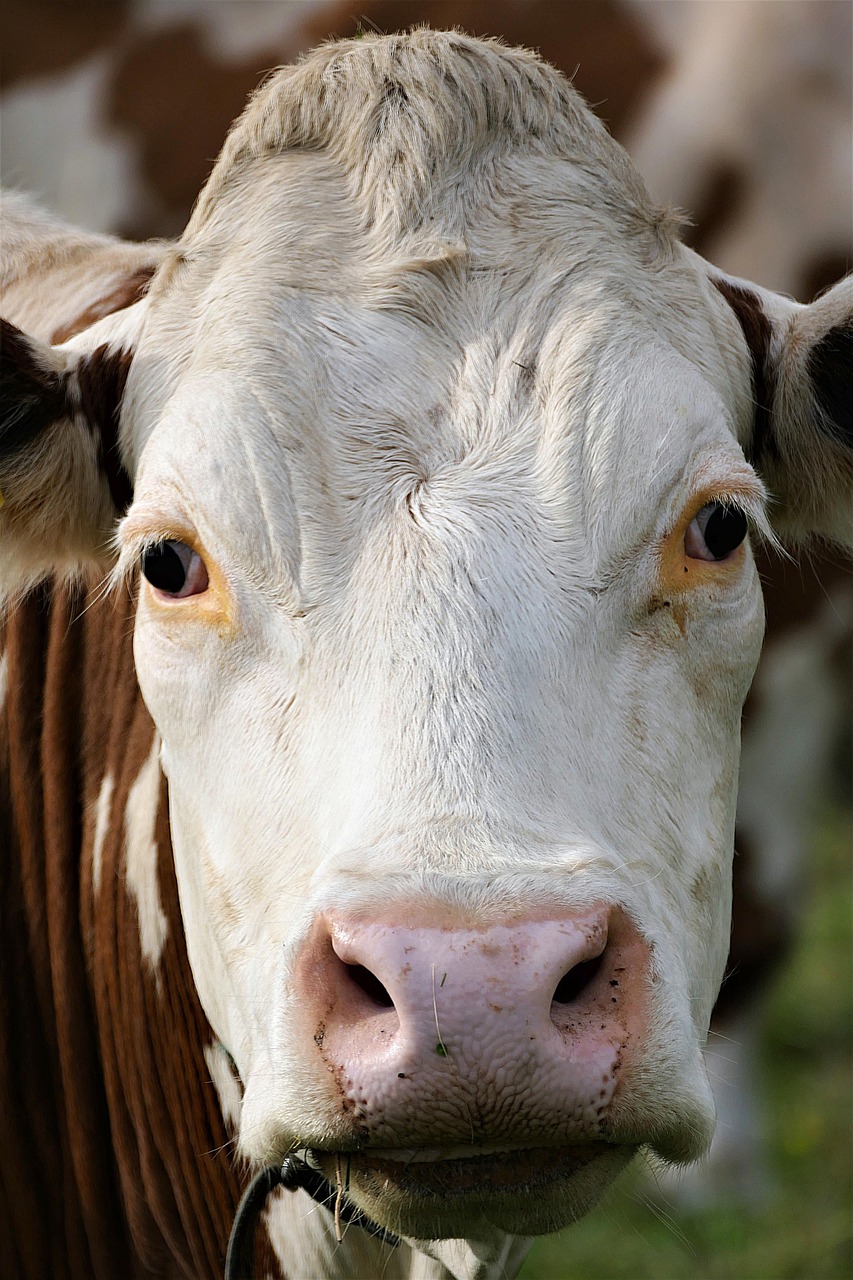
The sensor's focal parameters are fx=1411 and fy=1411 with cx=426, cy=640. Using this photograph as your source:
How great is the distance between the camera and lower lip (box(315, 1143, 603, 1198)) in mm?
2018

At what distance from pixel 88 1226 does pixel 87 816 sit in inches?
36.3

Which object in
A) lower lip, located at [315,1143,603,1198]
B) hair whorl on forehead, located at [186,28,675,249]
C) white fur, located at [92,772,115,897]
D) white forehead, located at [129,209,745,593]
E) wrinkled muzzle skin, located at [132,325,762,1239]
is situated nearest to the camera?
wrinkled muzzle skin, located at [132,325,762,1239]

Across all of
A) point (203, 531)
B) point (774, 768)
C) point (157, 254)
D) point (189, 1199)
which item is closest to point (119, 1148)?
point (189, 1199)

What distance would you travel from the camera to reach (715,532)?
8.36 ft

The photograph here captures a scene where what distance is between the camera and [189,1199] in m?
3.10

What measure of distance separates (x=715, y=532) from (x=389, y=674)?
0.73 meters

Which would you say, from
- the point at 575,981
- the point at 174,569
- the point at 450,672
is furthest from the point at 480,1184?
the point at 174,569

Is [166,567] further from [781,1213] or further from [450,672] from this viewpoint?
[781,1213]

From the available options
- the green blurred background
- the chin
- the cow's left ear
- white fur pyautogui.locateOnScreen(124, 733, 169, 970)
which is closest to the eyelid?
white fur pyautogui.locateOnScreen(124, 733, 169, 970)

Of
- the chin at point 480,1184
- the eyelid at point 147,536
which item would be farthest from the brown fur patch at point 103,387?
the chin at point 480,1184

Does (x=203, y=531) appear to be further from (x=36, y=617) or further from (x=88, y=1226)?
(x=88, y=1226)

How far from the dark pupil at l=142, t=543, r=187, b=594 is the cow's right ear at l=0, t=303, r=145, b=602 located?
0.41 m

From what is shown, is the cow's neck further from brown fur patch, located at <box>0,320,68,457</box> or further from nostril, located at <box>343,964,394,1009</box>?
nostril, located at <box>343,964,394,1009</box>

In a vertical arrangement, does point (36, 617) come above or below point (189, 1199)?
above
